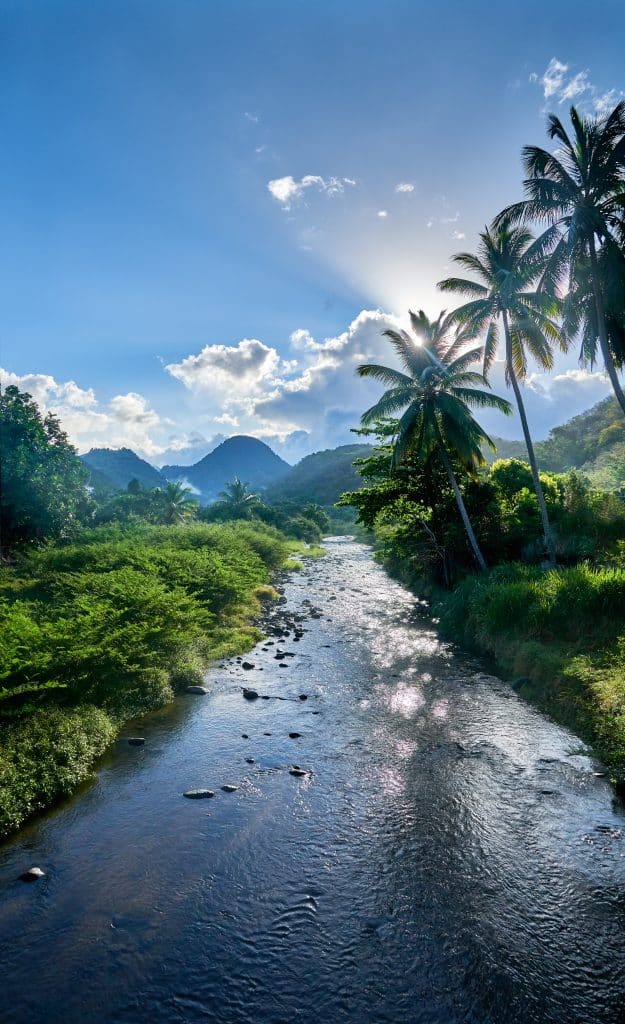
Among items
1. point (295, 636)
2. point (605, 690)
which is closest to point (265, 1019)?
point (605, 690)

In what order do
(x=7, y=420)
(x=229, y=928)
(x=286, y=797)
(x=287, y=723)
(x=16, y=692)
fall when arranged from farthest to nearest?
(x=7, y=420), (x=287, y=723), (x=16, y=692), (x=286, y=797), (x=229, y=928)

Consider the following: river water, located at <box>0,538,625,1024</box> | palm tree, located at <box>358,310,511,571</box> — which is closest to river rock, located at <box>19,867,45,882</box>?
river water, located at <box>0,538,625,1024</box>

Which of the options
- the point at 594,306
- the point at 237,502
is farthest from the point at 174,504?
the point at 594,306

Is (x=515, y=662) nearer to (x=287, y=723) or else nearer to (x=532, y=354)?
(x=287, y=723)

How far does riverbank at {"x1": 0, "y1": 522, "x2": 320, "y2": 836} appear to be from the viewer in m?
9.16

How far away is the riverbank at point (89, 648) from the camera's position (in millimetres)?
9164

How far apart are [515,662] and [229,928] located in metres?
Answer: 11.7

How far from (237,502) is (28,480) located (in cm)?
4571

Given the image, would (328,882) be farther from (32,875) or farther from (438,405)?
(438,405)

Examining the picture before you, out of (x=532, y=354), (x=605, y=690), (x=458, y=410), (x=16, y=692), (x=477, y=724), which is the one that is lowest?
(x=477, y=724)

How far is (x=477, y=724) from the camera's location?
1182 centimetres

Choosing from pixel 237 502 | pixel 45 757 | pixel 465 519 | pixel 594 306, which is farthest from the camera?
pixel 237 502

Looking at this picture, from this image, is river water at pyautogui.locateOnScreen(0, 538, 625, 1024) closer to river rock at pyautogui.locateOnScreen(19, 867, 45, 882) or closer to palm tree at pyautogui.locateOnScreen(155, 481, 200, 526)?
river rock at pyautogui.locateOnScreen(19, 867, 45, 882)

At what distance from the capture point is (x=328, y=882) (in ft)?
22.5
